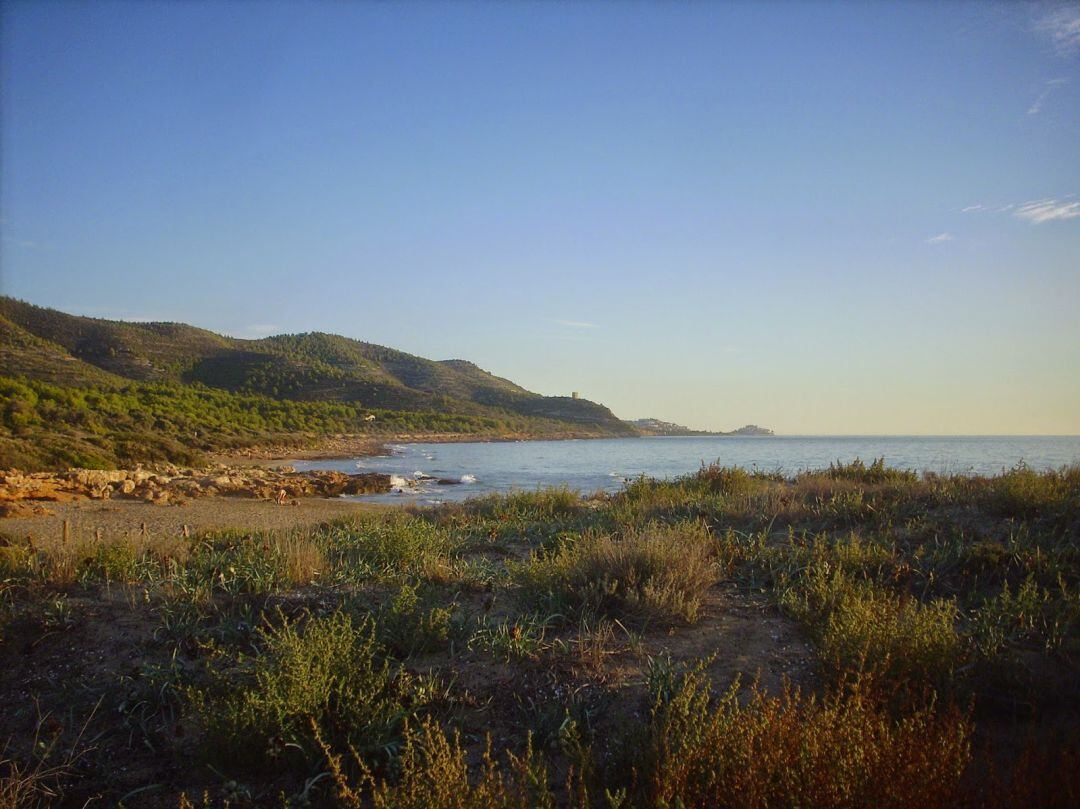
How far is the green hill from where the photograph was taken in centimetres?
2544

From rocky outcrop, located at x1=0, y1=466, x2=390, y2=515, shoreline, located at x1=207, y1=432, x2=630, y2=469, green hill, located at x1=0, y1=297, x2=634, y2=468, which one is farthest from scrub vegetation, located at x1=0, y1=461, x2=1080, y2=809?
shoreline, located at x1=207, y1=432, x2=630, y2=469

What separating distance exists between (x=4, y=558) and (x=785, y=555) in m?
7.82

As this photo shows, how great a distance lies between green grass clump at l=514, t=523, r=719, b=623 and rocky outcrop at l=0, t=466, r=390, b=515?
12.1 m

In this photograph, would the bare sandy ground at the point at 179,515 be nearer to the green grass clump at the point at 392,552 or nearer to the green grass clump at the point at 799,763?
the green grass clump at the point at 392,552

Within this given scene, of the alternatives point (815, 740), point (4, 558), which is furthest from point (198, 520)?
point (815, 740)

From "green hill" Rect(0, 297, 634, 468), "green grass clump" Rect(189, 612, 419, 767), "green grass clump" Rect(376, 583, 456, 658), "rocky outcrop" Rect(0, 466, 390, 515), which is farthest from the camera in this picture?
"green hill" Rect(0, 297, 634, 468)

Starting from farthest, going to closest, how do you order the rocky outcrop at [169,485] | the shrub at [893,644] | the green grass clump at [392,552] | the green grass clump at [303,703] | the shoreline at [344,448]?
the shoreline at [344,448] < the rocky outcrop at [169,485] < the green grass clump at [392,552] < the shrub at [893,644] < the green grass clump at [303,703]

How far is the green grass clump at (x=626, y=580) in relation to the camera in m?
4.94

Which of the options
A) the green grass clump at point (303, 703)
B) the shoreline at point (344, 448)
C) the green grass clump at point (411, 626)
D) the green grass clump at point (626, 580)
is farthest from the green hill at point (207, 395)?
the green grass clump at point (626, 580)

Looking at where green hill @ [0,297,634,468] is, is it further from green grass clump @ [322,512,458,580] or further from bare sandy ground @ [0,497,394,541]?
green grass clump @ [322,512,458,580]

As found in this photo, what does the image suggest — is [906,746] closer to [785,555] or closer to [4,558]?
[785,555]

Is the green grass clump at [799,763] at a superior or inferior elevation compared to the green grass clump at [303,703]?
superior

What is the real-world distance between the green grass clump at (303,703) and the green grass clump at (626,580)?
1.76 meters

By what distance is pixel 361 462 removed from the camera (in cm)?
3541
